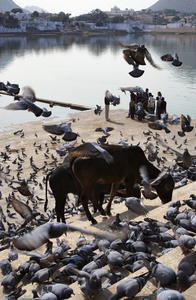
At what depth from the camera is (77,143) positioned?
12.4m

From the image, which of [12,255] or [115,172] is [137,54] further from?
[12,255]

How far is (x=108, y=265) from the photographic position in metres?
4.36

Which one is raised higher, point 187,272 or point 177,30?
point 177,30

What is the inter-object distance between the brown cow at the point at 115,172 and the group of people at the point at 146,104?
867 centimetres

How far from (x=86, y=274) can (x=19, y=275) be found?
3.75 ft

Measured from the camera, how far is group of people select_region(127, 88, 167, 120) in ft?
51.2

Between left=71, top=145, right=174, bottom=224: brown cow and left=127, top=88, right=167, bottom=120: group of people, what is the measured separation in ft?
→ 28.5

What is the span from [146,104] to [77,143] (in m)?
5.37

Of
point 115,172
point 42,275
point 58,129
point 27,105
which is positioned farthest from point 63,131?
point 42,275

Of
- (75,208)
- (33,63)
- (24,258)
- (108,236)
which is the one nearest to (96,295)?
(108,236)

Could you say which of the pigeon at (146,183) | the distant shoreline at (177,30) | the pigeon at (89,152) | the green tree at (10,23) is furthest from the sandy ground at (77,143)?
the distant shoreline at (177,30)

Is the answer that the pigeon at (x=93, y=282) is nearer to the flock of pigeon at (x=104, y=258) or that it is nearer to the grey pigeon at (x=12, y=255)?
the flock of pigeon at (x=104, y=258)

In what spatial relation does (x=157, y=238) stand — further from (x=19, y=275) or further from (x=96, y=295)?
(x=19, y=275)

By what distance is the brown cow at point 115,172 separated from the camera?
6.44 meters
